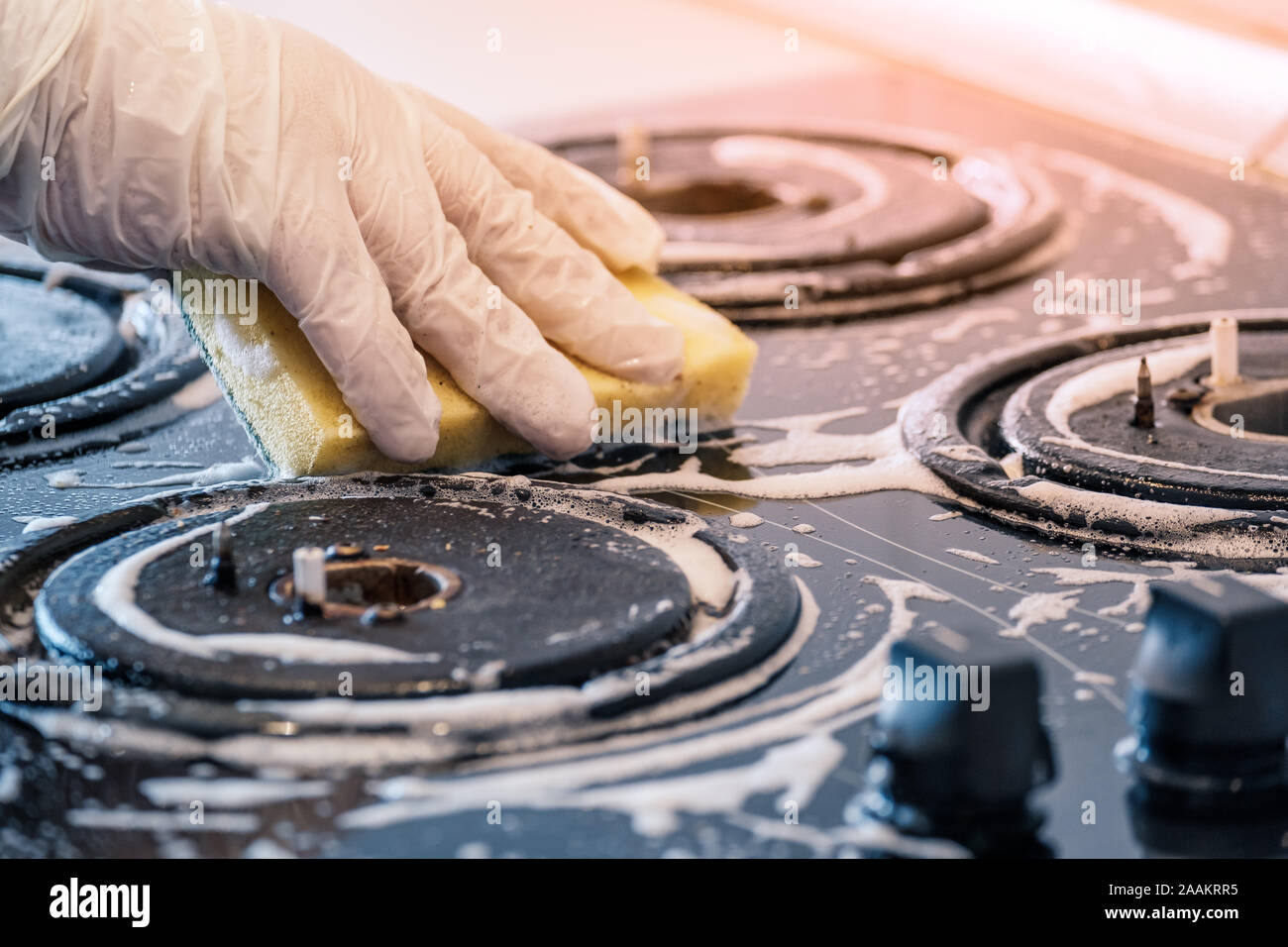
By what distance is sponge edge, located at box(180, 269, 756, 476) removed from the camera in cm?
176

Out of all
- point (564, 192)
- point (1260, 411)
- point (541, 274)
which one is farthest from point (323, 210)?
point (1260, 411)

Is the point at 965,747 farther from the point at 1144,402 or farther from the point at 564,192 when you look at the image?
the point at 564,192

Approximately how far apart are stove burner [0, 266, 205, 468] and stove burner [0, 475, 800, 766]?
36 cm

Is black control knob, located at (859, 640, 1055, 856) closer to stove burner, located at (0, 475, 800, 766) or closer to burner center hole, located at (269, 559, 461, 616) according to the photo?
stove burner, located at (0, 475, 800, 766)

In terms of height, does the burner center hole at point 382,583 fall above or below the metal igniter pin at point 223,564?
below

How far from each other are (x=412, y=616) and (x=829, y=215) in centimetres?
159

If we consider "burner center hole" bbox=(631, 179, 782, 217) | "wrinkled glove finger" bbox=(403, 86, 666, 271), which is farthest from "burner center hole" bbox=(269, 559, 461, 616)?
"burner center hole" bbox=(631, 179, 782, 217)

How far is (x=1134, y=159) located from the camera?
3176mm

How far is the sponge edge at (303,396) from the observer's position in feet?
5.79

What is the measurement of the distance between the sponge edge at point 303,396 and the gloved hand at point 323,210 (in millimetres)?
26
